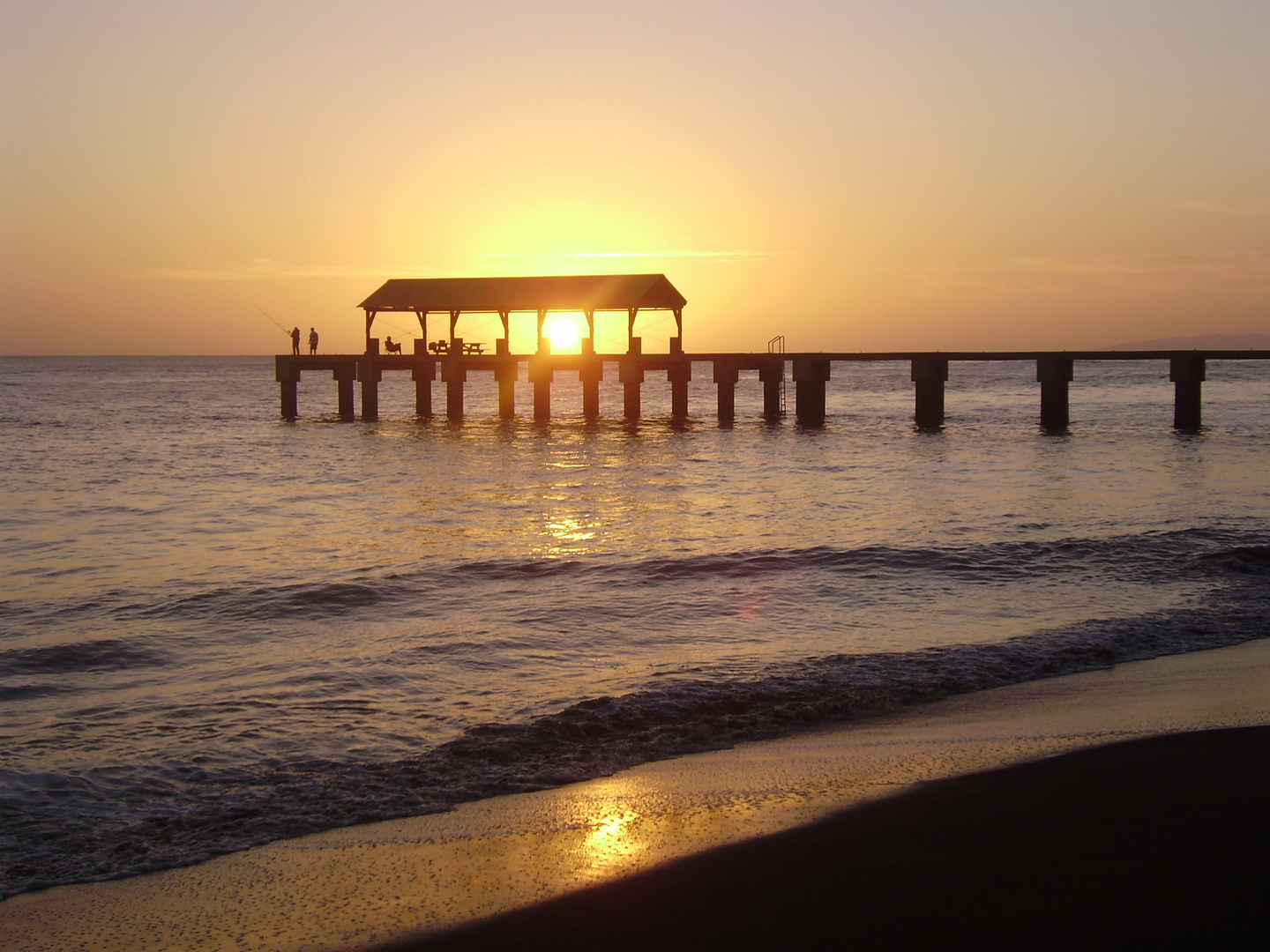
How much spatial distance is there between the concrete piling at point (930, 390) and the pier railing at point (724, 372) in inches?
1.2

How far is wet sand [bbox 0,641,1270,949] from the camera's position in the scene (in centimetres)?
393

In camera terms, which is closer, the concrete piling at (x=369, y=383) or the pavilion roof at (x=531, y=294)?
the pavilion roof at (x=531, y=294)

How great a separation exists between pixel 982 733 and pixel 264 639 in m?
5.91

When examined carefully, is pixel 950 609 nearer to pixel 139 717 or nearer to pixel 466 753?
pixel 466 753

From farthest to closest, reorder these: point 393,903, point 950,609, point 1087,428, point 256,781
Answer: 1. point 1087,428
2. point 950,609
3. point 256,781
4. point 393,903

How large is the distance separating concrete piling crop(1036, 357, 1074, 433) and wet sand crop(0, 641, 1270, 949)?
3022 cm

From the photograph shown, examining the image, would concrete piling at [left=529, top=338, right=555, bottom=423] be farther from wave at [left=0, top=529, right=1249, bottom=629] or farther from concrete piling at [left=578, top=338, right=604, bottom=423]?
wave at [left=0, top=529, right=1249, bottom=629]

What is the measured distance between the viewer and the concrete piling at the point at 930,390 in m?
36.4

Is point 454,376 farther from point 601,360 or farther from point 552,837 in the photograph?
point 552,837

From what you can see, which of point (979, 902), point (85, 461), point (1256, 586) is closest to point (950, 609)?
point (1256, 586)

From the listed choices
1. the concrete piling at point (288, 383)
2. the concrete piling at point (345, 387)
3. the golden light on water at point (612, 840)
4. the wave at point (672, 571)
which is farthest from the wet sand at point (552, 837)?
the concrete piling at point (288, 383)

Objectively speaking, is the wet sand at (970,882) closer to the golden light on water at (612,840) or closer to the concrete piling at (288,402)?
the golden light on water at (612,840)

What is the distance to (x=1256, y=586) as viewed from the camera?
1087 cm

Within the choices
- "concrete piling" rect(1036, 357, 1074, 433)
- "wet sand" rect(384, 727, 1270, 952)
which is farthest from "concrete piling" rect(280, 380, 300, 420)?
"wet sand" rect(384, 727, 1270, 952)
